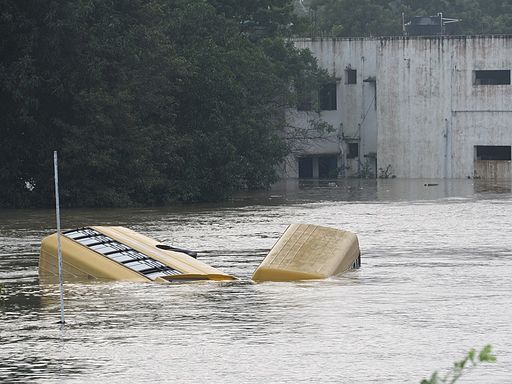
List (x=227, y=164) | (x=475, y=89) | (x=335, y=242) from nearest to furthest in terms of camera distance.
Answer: (x=335, y=242)
(x=227, y=164)
(x=475, y=89)

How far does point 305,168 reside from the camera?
86.2 m

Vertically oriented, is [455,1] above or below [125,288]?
above

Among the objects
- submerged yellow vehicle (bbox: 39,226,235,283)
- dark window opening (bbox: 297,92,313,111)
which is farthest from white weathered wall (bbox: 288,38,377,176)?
submerged yellow vehicle (bbox: 39,226,235,283)

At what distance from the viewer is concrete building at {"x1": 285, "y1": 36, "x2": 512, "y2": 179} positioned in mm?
79375

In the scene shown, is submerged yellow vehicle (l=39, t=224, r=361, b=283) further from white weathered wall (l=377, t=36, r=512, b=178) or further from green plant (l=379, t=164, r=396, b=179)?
green plant (l=379, t=164, r=396, b=179)

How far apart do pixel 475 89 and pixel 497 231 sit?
39675mm

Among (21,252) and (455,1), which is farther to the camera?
(455,1)

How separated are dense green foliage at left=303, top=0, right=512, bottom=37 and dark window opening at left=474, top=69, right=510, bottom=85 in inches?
792

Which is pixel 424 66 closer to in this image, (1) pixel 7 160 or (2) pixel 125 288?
(1) pixel 7 160

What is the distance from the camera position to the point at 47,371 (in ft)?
58.4

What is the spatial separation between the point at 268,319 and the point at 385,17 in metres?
82.6

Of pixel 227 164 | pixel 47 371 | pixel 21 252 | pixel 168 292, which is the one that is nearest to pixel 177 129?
pixel 227 164

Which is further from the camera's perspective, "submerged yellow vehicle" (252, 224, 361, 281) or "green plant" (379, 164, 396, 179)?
"green plant" (379, 164, 396, 179)

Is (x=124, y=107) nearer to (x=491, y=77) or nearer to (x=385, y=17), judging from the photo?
(x=491, y=77)
